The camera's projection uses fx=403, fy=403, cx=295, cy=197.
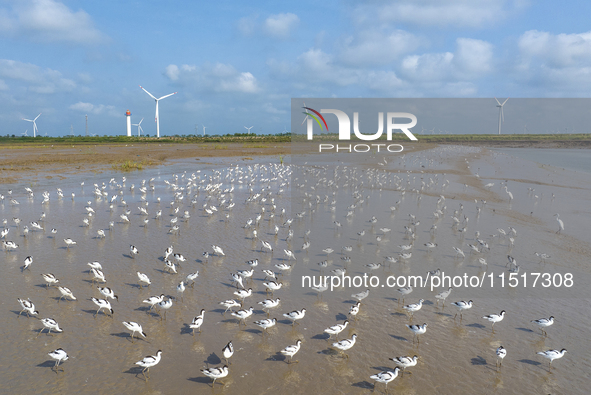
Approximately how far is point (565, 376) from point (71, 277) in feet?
40.0

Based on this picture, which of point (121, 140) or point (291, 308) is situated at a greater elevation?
point (121, 140)

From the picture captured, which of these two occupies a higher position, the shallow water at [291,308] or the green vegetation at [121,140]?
the green vegetation at [121,140]

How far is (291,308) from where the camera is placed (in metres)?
10.2

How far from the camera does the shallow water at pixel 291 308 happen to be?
7.43m

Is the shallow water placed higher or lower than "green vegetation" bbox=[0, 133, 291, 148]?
lower

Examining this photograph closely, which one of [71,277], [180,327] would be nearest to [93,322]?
[180,327]

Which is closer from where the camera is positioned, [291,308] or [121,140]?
[291,308]

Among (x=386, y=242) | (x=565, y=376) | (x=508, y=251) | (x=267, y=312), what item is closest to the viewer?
(x=565, y=376)

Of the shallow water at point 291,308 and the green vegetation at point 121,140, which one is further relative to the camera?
the green vegetation at point 121,140

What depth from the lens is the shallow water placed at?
7.43m

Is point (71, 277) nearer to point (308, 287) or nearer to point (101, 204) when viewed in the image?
point (308, 287)

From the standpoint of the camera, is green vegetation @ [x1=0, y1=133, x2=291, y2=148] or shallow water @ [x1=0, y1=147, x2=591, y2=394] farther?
green vegetation @ [x1=0, y1=133, x2=291, y2=148]

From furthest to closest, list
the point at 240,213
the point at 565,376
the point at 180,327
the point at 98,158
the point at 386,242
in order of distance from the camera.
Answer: the point at 98,158 < the point at 240,213 < the point at 386,242 < the point at 180,327 < the point at 565,376

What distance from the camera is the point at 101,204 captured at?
840 inches
